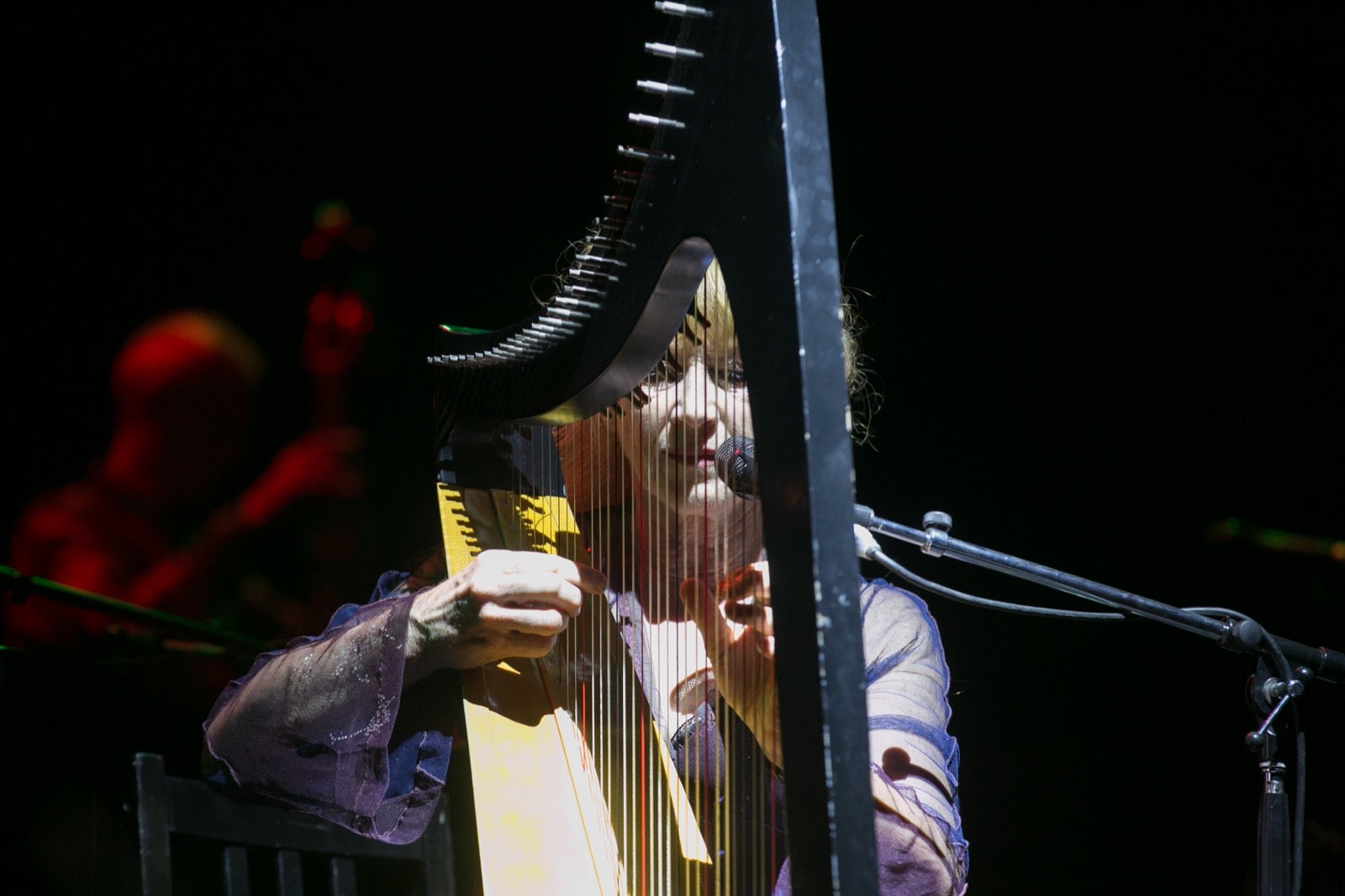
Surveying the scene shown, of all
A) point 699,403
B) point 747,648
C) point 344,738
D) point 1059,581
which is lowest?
point 344,738

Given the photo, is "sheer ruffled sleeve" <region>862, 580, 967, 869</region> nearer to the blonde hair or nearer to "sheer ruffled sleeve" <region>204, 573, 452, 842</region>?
the blonde hair

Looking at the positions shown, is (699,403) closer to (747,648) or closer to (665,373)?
(665,373)

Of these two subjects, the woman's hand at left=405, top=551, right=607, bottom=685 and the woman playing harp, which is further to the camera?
the woman's hand at left=405, top=551, right=607, bottom=685

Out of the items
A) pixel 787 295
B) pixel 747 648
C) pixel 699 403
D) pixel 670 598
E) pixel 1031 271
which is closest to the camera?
pixel 787 295

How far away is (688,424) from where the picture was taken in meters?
0.80

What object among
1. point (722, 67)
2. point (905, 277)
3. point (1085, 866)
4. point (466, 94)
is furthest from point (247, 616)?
point (722, 67)

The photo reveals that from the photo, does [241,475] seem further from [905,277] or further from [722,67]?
[722,67]

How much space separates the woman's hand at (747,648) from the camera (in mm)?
581

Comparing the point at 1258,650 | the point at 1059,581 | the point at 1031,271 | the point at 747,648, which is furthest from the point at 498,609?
the point at 1031,271

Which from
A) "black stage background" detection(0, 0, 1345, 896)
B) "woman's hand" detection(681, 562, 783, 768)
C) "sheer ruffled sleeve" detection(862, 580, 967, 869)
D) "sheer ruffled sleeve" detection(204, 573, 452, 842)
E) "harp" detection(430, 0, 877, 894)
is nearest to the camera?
"harp" detection(430, 0, 877, 894)

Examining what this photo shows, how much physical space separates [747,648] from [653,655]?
34cm

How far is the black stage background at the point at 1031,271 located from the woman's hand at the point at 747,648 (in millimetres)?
1763

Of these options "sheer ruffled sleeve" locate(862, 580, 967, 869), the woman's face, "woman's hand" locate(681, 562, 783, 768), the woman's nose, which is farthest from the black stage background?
"woman's hand" locate(681, 562, 783, 768)

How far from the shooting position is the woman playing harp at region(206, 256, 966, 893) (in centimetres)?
68
